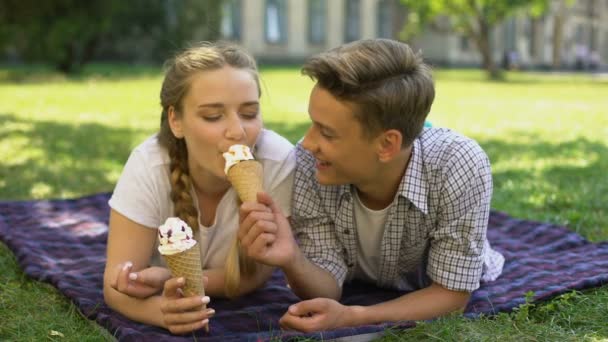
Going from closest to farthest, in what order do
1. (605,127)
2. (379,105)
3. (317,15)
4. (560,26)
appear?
(379,105)
(605,127)
(317,15)
(560,26)

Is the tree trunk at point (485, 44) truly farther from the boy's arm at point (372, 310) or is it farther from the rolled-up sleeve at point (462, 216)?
the boy's arm at point (372, 310)

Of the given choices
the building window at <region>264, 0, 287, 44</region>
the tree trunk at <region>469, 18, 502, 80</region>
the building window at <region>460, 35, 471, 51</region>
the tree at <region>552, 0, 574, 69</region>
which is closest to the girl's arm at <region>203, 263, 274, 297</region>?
the tree trunk at <region>469, 18, 502, 80</region>

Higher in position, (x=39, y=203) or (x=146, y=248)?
(x=146, y=248)

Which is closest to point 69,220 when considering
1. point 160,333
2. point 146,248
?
point 146,248

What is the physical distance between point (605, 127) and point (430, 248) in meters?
8.71

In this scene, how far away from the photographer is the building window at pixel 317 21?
3816 centimetres

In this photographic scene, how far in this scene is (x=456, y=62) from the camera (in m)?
43.4

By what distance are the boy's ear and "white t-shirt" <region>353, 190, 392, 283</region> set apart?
0.27 metres

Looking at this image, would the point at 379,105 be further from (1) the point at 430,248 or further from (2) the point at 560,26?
(2) the point at 560,26

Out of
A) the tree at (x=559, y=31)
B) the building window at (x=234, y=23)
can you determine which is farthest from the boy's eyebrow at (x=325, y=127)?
the tree at (x=559, y=31)

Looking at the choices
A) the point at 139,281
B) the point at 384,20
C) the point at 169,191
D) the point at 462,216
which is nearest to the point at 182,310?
the point at 139,281

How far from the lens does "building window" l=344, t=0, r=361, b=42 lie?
39.8 meters

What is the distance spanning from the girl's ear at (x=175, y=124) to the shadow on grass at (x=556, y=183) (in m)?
2.73

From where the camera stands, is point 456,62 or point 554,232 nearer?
point 554,232
